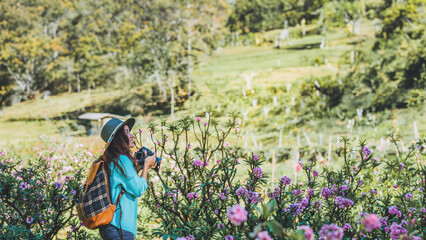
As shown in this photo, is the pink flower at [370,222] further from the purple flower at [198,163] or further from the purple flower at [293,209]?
the purple flower at [198,163]

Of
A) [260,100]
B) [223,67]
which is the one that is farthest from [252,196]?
[223,67]

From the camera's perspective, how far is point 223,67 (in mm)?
16484

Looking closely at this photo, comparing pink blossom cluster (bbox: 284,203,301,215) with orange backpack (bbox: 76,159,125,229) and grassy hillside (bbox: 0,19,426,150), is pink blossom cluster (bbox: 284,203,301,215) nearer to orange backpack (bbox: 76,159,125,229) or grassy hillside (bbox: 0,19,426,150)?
orange backpack (bbox: 76,159,125,229)

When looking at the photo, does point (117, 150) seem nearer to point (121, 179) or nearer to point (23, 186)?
point (121, 179)

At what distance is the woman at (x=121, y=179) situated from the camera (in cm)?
181

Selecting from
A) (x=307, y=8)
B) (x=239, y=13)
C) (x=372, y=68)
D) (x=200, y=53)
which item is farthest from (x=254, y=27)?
(x=372, y=68)

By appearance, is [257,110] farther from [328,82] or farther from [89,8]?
[89,8]

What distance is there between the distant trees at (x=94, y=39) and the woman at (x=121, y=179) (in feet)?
40.8

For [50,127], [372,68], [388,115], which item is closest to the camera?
[388,115]

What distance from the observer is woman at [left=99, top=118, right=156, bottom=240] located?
1810mm

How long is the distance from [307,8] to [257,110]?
8.50 metres

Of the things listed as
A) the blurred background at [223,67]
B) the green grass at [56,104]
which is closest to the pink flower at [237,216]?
the blurred background at [223,67]

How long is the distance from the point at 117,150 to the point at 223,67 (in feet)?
48.8

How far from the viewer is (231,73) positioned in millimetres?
15430
